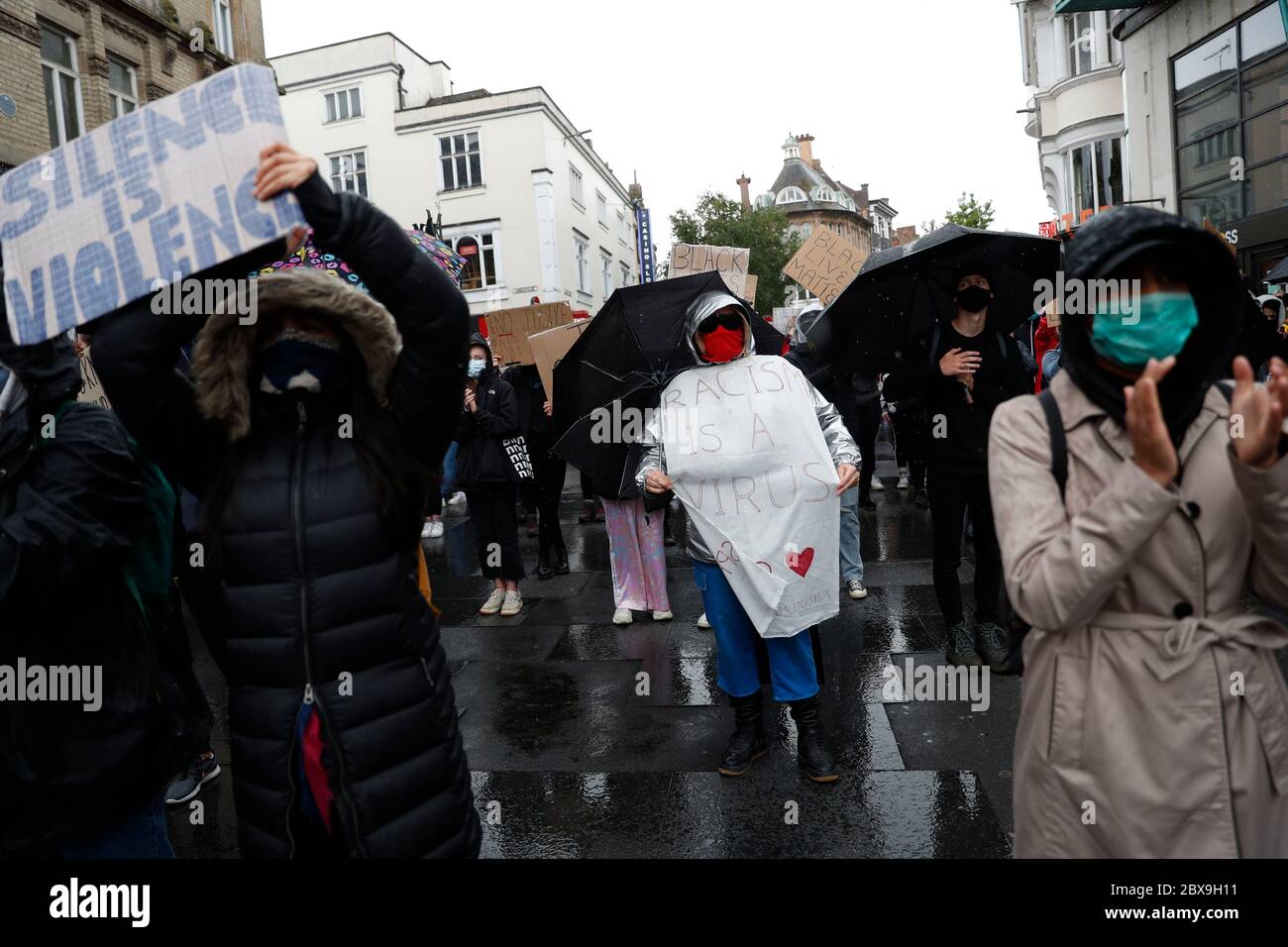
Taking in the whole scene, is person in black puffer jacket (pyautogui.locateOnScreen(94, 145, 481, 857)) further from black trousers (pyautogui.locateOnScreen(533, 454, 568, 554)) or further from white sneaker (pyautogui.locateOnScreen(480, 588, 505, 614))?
black trousers (pyautogui.locateOnScreen(533, 454, 568, 554))

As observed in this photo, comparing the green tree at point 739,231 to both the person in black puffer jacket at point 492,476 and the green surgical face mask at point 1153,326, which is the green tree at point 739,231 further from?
Result: the green surgical face mask at point 1153,326

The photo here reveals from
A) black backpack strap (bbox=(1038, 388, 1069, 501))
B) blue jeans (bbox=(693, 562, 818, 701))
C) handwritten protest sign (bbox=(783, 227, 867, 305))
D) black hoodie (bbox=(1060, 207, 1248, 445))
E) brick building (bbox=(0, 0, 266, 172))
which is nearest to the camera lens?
black hoodie (bbox=(1060, 207, 1248, 445))

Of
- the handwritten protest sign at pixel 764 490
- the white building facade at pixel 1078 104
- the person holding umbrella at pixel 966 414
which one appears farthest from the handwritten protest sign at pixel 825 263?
the white building facade at pixel 1078 104

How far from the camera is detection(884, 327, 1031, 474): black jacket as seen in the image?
194 inches

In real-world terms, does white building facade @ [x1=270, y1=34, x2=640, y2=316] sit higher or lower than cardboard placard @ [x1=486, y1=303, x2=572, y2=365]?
higher

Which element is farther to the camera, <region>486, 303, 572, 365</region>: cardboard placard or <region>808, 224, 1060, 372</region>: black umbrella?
<region>486, 303, 572, 365</region>: cardboard placard

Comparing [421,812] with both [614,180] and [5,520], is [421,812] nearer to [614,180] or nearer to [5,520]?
[5,520]

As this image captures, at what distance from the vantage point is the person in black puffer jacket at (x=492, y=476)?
6691 mm

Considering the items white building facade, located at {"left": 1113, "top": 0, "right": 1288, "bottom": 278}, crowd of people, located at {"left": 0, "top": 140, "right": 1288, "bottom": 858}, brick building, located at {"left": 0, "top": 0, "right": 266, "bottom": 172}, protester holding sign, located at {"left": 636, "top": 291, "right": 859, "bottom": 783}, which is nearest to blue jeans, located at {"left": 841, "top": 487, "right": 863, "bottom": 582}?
protester holding sign, located at {"left": 636, "top": 291, "right": 859, "bottom": 783}

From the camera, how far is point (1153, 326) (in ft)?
6.00

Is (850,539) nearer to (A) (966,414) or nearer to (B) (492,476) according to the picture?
(A) (966,414)

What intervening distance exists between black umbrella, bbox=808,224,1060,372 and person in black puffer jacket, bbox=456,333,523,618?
2.54 meters

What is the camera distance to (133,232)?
204 cm
